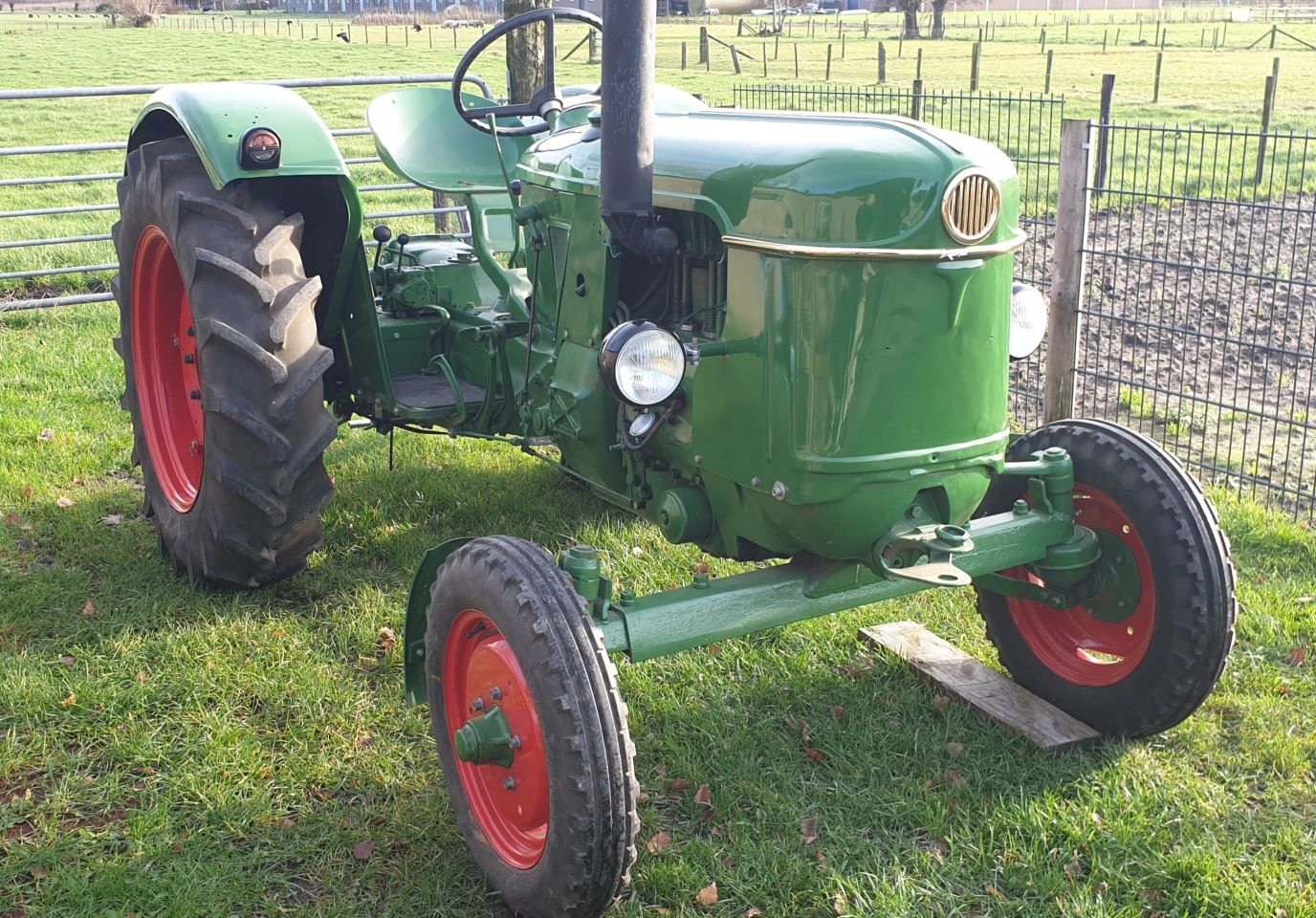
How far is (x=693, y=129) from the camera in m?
3.26

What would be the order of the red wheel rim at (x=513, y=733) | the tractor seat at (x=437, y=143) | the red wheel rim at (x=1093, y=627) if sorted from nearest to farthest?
the red wheel rim at (x=513, y=733), the red wheel rim at (x=1093, y=627), the tractor seat at (x=437, y=143)

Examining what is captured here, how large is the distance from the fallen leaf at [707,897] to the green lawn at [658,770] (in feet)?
0.08

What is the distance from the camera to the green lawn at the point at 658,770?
2.91m

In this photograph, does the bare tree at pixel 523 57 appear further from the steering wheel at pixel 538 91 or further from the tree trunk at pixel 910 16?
the tree trunk at pixel 910 16

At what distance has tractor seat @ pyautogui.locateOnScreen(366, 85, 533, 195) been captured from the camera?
4.45 m

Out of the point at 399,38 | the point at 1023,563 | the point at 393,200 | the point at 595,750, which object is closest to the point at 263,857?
the point at 595,750

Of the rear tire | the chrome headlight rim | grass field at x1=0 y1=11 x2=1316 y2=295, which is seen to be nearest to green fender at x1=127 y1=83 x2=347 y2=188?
the rear tire

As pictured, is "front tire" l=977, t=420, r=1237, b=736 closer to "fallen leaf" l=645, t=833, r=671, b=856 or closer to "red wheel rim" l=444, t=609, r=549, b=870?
"fallen leaf" l=645, t=833, r=671, b=856

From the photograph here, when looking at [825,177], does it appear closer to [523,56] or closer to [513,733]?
[513,733]

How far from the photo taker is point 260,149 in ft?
12.8

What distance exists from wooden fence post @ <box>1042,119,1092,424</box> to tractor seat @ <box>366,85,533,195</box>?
2386mm

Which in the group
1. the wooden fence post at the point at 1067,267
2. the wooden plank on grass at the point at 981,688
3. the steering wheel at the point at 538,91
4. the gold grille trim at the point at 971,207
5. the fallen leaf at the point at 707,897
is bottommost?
the fallen leaf at the point at 707,897

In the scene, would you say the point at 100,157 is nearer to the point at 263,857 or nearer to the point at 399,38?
the point at 263,857

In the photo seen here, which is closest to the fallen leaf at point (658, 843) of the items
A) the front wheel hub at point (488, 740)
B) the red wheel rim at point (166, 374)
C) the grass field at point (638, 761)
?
the grass field at point (638, 761)
